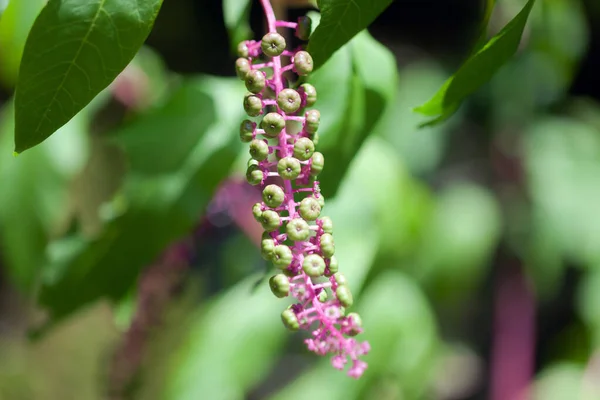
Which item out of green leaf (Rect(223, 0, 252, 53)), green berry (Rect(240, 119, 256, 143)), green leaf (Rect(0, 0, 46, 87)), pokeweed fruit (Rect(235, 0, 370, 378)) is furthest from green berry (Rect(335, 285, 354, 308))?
green leaf (Rect(0, 0, 46, 87))

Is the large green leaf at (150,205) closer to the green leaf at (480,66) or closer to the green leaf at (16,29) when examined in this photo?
the green leaf at (16,29)

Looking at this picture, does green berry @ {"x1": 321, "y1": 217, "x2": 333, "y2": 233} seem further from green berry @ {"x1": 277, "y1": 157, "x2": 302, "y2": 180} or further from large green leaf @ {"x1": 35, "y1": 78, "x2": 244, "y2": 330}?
large green leaf @ {"x1": 35, "y1": 78, "x2": 244, "y2": 330}

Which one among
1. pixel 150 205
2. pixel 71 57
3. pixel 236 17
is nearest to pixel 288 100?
pixel 71 57

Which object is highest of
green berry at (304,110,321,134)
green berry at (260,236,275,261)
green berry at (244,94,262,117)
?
green berry at (244,94,262,117)

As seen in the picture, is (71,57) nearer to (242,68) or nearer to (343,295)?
(242,68)

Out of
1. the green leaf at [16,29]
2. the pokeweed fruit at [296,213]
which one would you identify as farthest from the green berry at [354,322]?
the green leaf at [16,29]

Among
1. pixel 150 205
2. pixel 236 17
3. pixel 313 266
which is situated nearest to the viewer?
pixel 313 266

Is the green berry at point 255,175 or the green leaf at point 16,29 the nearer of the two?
the green berry at point 255,175
